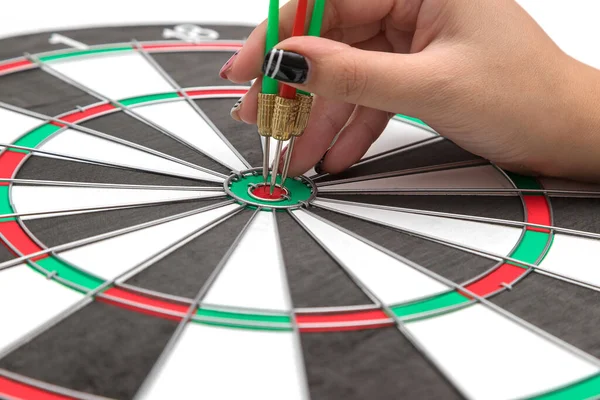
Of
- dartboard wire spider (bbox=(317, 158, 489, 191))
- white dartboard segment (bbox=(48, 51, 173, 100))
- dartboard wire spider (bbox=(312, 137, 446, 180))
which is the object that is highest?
white dartboard segment (bbox=(48, 51, 173, 100))

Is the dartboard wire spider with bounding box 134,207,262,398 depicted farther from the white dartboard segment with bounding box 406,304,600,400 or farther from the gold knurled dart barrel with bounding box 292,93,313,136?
the white dartboard segment with bounding box 406,304,600,400

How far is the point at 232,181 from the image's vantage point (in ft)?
5.42

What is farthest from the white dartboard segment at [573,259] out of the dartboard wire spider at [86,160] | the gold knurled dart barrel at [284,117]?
the dartboard wire spider at [86,160]

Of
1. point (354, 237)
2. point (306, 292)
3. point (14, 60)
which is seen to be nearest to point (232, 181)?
point (354, 237)

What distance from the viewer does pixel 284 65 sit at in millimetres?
1295

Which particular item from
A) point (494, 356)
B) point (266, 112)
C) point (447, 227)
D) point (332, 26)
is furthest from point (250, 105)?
point (494, 356)

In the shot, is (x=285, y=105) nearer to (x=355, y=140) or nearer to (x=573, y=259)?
(x=355, y=140)

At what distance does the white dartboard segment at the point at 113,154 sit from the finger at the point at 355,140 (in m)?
0.31

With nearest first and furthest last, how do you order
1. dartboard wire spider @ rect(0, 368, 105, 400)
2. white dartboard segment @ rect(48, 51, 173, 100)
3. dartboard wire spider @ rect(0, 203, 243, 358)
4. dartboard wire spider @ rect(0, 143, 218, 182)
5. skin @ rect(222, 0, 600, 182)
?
dartboard wire spider @ rect(0, 368, 105, 400)
dartboard wire spider @ rect(0, 203, 243, 358)
skin @ rect(222, 0, 600, 182)
dartboard wire spider @ rect(0, 143, 218, 182)
white dartboard segment @ rect(48, 51, 173, 100)

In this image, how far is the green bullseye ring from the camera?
155cm

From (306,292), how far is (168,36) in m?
1.69

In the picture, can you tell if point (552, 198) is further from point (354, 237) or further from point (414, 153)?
point (354, 237)

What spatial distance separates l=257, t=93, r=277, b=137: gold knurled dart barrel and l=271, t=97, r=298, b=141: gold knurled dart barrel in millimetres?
12

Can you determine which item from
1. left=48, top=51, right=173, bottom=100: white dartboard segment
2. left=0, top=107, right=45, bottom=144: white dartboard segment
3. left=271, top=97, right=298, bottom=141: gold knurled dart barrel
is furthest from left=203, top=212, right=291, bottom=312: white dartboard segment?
left=48, top=51, right=173, bottom=100: white dartboard segment
